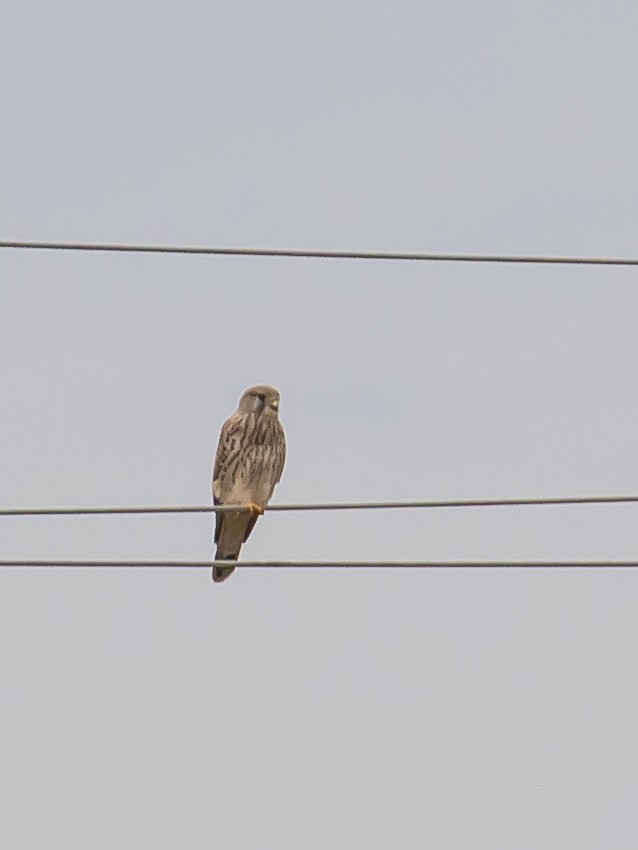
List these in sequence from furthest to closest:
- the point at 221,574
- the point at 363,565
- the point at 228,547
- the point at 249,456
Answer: the point at 228,547 → the point at 221,574 → the point at 249,456 → the point at 363,565

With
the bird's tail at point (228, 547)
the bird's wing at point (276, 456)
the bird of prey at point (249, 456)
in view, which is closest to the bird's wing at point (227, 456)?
the bird of prey at point (249, 456)

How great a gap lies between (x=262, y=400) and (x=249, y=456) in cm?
49

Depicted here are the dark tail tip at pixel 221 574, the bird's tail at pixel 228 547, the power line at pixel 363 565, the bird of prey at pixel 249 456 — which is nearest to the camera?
the power line at pixel 363 565

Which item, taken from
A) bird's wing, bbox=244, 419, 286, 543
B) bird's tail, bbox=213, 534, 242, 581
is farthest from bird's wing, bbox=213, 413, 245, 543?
bird's tail, bbox=213, 534, 242, 581

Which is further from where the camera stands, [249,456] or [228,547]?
[228,547]

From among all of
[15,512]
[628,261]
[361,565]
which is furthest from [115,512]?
[628,261]

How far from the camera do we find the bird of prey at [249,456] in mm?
14672

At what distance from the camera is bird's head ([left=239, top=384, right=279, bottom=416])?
15.0 m

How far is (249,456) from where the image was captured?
14.7 metres

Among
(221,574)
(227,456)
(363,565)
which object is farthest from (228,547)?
(363,565)

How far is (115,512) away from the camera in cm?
938

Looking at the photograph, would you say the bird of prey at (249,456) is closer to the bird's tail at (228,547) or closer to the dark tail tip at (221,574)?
the dark tail tip at (221,574)

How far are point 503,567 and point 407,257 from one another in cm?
151

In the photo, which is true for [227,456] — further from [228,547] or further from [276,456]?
[228,547]
